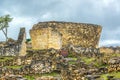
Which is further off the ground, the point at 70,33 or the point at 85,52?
the point at 70,33

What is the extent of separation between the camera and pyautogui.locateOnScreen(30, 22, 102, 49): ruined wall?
126ft

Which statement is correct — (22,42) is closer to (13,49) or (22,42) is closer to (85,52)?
(13,49)

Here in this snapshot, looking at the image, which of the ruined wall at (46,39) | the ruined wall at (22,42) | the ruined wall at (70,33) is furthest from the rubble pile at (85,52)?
the ruined wall at (22,42)

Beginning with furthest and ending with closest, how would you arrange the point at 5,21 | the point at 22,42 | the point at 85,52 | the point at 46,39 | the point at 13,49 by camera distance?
the point at 5,21 < the point at 46,39 < the point at 22,42 < the point at 13,49 < the point at 85,52

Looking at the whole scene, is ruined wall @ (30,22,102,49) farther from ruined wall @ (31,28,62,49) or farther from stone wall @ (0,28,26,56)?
stone wall @ (0,28,26,56)

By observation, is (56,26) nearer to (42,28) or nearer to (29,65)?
(42,28)

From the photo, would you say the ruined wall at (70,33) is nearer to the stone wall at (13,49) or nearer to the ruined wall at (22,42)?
the ruined wall at (22,42)

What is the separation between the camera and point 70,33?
41688mm

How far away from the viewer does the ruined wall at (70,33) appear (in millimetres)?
38375

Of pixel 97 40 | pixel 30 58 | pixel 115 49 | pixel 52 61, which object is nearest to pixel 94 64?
pixel 52 61

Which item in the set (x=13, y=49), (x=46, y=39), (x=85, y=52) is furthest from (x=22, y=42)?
(x=85, y=52)

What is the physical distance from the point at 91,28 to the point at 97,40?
5.37 feet

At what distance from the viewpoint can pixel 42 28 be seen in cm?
3841

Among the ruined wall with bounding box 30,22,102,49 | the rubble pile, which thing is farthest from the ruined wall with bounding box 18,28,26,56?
the rubble pile
